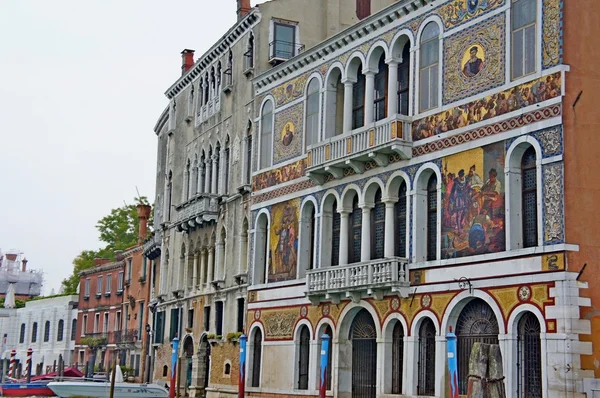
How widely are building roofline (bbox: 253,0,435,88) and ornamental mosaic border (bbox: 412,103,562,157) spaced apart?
154 inches

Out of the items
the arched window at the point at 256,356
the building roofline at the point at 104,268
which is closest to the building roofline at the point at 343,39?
the arched window at the point at 256,356

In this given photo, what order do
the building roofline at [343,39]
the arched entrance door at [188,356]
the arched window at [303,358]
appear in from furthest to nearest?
the arched entrance door at [188,356]
the arched window at [303,358]
the building roofline at [343,39]

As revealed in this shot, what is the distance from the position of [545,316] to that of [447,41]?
7.86 metres

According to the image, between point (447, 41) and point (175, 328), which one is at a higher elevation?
point (447, 41)

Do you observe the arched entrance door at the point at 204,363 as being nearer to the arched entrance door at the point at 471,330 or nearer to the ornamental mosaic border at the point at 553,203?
the arched entrance door at the point at 471,330

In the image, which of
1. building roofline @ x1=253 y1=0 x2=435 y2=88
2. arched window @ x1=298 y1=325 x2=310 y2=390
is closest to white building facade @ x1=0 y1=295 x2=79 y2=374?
building roofline @ x1=253 y1=0 x2=435 y2=88

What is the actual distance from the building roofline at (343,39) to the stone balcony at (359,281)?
6.85 metres

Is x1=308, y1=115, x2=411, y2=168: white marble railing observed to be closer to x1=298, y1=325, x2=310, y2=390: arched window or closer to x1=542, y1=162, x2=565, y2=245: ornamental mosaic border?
x1=298, y1=325, x2=310, y2=390: arched window

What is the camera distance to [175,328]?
140 feet

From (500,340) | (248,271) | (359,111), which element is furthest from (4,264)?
(500,340)

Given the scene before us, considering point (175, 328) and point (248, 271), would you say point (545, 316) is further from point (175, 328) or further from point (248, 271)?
point (175, 328)

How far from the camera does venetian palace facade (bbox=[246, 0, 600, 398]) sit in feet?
70.1

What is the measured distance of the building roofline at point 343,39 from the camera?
88.1 ft

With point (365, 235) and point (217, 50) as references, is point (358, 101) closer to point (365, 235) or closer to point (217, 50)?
point (365, 235)
